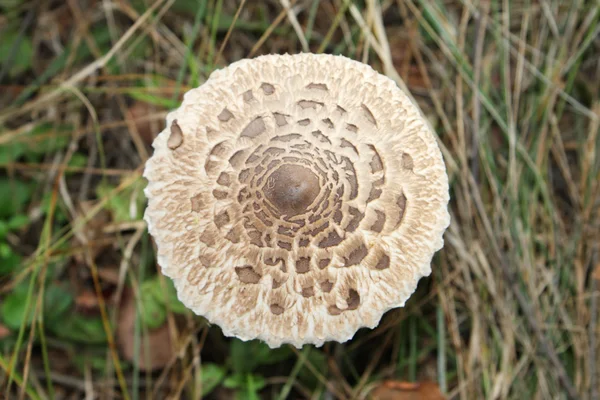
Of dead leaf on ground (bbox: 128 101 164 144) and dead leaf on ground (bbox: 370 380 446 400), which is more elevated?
dead leaf on ground (bbox: 128 101 164 144)

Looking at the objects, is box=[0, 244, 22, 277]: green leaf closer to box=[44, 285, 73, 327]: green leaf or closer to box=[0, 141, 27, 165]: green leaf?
box=[44, 285, 73, 327]: green leaf

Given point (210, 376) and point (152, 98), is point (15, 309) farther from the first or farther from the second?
point (152, 98)

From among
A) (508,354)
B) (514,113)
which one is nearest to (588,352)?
(508,354)

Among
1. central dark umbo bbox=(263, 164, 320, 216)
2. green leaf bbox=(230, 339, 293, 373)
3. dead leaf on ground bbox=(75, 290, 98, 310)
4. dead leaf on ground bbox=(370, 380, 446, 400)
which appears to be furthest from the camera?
dead leaf on ground bbox=(75, 290, 98, 310)

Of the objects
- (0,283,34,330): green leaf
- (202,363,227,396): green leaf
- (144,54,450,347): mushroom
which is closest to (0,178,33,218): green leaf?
(0,283,34,330): green leaf

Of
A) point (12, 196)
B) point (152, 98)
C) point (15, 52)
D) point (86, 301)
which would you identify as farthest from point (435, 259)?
point (15, 52)

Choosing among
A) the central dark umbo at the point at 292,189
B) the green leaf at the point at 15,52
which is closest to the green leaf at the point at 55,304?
the green leaf at the point at 15,52

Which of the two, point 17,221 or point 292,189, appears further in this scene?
point 17,221

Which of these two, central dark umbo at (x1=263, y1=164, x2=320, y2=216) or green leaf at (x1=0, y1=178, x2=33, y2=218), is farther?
green leaf at (x1=0, y1=178, x2=33, y2=218)
